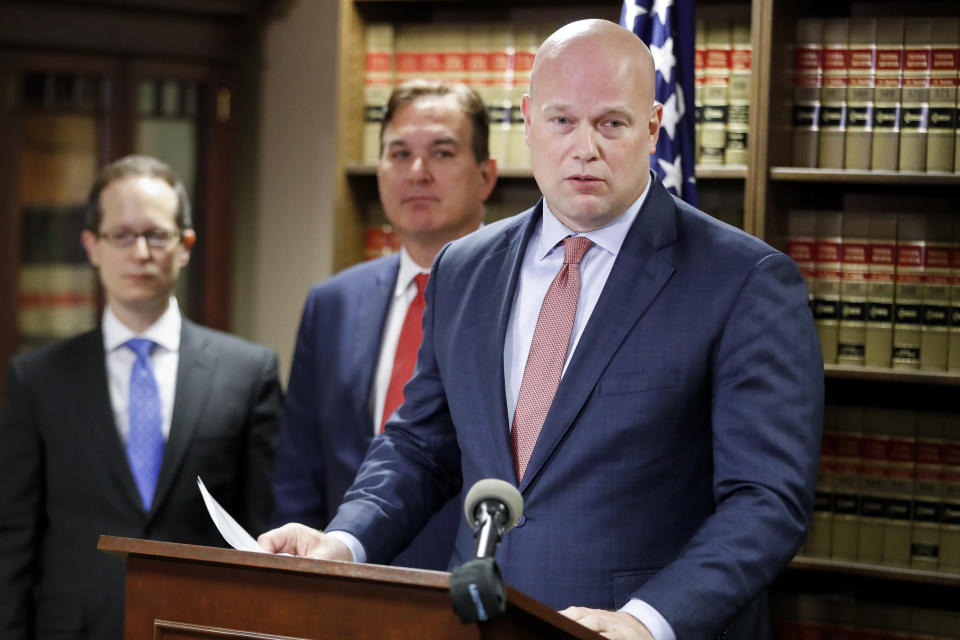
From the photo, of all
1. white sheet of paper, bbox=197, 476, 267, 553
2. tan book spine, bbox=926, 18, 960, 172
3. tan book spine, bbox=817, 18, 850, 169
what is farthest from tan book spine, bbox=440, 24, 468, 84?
white sheet of paper, bbox=197, 476, 267, 553

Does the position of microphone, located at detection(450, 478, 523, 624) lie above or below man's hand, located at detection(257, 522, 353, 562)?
above

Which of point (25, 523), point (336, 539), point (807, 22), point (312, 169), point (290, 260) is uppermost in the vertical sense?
point (807, 22)

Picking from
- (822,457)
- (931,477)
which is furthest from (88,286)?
(931,477)

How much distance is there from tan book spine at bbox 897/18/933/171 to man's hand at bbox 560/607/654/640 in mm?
1938

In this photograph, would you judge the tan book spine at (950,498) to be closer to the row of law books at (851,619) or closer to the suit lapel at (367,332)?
the row of law books at (851,619)

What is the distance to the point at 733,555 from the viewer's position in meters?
1.54

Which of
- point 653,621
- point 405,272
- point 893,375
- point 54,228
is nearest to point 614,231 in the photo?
point 653,621

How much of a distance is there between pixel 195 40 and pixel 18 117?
717mm

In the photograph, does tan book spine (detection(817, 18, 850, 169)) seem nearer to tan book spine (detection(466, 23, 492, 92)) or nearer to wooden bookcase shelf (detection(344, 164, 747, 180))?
wooden bookcase shelf (detection(344, 164, 747, 180))

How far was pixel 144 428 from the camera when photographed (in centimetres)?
278

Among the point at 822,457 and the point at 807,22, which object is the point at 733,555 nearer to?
the point at 822,457

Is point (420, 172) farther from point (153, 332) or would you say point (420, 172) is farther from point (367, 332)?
point (153, 332)

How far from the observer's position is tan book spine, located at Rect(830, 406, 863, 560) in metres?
3.09

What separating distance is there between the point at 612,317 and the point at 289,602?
624 mm
